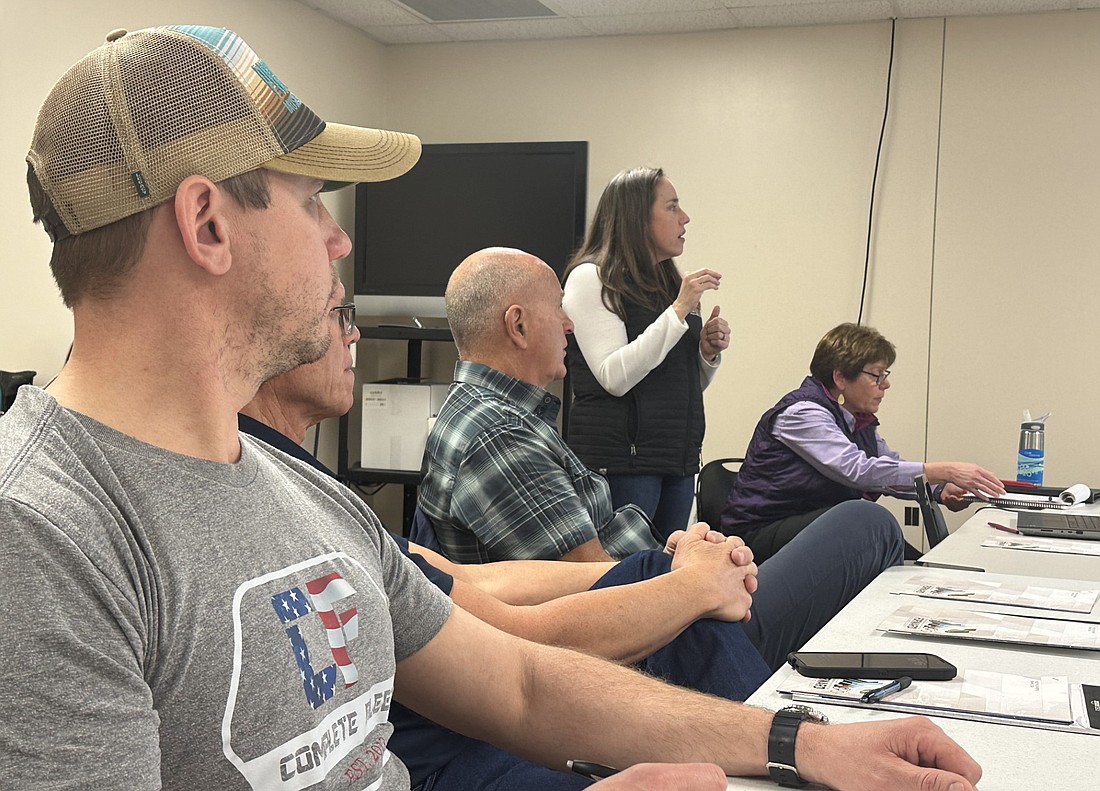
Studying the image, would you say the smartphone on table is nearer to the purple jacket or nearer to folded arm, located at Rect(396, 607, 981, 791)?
folded arm, located at Rect(396, 607, 981, 791)

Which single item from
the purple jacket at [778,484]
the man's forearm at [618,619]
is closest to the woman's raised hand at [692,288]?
the purple jacket at [778,484]

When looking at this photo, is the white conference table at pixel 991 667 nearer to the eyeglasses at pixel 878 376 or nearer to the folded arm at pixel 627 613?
the folded arm at pixel 627 613

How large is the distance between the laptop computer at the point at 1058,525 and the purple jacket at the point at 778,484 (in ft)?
2.13

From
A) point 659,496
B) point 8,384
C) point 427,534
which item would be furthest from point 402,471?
point 427,534

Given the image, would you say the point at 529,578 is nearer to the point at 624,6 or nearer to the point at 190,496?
the point at 190,496

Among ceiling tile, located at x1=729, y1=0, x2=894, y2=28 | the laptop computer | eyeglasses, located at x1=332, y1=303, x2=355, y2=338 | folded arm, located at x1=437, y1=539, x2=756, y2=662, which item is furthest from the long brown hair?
folded arm, located at x1=437, y1=539, x2=756, y2=662

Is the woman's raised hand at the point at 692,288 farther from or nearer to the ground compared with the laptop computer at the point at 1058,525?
farther from the ground

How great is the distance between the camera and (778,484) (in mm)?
3529

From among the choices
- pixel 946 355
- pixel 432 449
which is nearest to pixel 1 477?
pixel 432 449

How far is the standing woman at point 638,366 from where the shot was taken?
3395mm

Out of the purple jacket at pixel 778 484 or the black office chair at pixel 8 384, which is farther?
the purple jacket at pixel 778 484

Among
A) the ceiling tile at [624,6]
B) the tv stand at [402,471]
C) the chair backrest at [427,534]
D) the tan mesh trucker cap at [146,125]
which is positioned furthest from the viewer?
the tv stand at [402,471]

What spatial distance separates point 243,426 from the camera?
139 cm

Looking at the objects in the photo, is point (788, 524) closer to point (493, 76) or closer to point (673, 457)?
point (673, 457)
